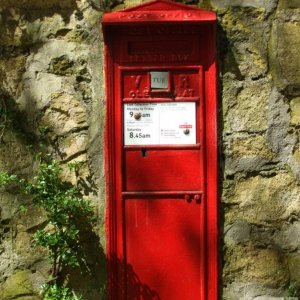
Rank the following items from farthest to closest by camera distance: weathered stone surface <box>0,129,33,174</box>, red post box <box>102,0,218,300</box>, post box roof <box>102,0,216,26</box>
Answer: weathered stone surface <box>0,129,33,174</box>
red post box <box>102,0,218,300</box>
post box roof <box>102,0,216,26</box>

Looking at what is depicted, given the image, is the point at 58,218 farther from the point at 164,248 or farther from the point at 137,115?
the point at 137,115

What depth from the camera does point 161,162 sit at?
3.23m

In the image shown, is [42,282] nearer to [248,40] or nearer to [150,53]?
[150,53]

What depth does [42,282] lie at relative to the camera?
10.8 feet

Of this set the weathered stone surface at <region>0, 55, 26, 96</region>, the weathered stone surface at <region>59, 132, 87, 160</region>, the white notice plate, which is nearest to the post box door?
the white notice plate

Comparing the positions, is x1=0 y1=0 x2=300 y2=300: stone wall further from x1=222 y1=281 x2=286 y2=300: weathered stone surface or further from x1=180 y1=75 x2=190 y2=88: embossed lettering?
x1=180 y1=75 x2=190 y2=88: embossed lettering

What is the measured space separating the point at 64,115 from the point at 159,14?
0.81 meters

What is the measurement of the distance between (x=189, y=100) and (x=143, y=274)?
3.42ft

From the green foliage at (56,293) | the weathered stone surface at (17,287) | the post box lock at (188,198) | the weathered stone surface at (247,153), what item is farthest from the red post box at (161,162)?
the weathered stone surface at (17,287)

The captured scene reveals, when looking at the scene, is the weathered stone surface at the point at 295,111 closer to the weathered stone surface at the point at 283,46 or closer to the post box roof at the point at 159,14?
the weathered stone surface at the point at 283,46

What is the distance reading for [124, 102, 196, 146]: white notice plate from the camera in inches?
127

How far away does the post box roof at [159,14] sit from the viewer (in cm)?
311

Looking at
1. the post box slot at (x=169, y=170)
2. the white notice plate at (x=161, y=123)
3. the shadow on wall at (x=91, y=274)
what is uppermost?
the white notice plate at (x=161, y=123)

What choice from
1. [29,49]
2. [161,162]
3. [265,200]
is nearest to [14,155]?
[29,49]
